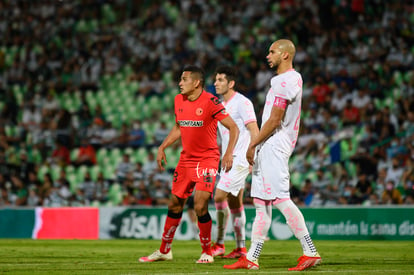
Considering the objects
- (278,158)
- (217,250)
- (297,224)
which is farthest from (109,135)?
(297,224)

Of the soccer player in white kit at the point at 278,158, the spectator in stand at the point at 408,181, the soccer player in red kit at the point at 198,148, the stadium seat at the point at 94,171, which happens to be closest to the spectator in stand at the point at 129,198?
the stadium seat at the point at 94,171

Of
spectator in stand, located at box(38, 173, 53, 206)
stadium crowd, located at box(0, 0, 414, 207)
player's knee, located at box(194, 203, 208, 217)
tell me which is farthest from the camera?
spectator in stand, located at box(38, 173, 53, 206)

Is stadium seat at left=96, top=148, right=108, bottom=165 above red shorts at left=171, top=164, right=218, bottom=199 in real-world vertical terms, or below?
below

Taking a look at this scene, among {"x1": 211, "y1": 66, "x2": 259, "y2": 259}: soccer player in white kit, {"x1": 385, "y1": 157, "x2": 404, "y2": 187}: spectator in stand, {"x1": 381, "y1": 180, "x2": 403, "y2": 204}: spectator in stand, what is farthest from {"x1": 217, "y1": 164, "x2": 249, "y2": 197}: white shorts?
{"x1": 385, "y1": 157, "x2": 404, "y2": 187}: spectator in stand

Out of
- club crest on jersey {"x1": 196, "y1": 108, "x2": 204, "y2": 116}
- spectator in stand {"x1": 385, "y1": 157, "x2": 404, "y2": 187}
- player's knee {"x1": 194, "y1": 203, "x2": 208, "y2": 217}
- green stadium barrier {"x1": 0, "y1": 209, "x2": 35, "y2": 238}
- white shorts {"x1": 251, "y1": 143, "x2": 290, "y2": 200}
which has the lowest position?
green stadium barrier {"x1": 0, "y1": 209, "x2": 35, "y2": 238}

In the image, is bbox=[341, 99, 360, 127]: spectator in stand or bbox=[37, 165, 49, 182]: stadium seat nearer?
bbox=[341, 99, 360, 127]: spectator in stand

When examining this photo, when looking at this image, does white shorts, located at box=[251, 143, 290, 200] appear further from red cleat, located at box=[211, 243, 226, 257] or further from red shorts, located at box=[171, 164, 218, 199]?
red cleat, located at box=[211, 243, 226, 257]

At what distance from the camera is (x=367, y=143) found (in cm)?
1792

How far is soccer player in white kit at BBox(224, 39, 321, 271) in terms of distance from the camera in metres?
7.85

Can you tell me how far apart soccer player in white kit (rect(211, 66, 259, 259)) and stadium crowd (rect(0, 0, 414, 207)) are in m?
6.65

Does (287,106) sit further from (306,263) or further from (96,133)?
(96,133)

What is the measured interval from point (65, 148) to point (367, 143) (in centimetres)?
869

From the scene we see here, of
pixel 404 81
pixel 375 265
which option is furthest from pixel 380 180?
pixel 375 265

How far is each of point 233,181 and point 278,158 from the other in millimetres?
1980
